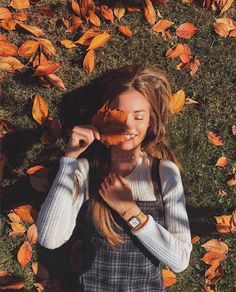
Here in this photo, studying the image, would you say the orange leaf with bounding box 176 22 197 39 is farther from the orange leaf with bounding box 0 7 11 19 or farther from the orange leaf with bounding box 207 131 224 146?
the orange leaf with bounding box 0 7 11 19

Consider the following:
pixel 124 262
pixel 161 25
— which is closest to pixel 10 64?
Result: pixel 161 25

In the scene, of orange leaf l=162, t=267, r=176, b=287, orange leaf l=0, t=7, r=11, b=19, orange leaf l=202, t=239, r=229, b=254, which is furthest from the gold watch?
orange leaf l=0, t=7, r=11, b=19

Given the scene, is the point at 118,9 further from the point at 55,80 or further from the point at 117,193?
the point at 117,193

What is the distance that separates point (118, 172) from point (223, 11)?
1770mm

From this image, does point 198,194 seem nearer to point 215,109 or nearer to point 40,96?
point 215,109

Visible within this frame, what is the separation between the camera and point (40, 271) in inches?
176

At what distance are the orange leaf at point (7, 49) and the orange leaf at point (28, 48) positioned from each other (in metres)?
0.05

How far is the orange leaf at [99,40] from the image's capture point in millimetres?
4426

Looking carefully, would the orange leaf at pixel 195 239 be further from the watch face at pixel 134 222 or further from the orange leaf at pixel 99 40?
the orange leaf at pixel 99 40

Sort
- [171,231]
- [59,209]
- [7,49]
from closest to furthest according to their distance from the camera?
[59,209] → [171,231] → [7,49]

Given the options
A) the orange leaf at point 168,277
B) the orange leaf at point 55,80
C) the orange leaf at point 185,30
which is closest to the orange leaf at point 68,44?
the orange leaf at point 55,80

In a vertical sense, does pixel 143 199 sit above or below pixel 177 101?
below

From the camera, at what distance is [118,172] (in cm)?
410

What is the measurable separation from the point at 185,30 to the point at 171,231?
1.80m
